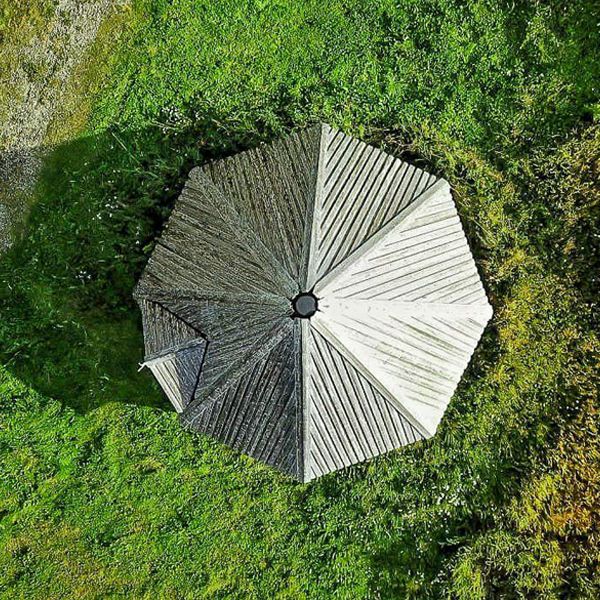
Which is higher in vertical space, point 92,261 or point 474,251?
point 92,261

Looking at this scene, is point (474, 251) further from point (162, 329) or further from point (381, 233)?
point (162, 329)

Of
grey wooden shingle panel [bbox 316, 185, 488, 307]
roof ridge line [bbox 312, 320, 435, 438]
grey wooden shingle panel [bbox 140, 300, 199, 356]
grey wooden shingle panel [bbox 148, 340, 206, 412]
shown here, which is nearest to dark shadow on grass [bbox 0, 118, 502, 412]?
grey wooden shingle panel [bbox 140, 300, 199, 356]

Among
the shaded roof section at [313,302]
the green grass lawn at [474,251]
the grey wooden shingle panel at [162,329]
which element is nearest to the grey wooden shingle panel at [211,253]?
the shaded roof section at [313,302]

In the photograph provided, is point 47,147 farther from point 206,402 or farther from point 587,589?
point 587,589

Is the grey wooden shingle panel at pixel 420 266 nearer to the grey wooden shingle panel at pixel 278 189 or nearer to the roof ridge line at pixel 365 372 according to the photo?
the roof ridge line at pixel 365 372

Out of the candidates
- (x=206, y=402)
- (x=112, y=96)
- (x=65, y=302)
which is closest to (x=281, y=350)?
(x=206, y=402)

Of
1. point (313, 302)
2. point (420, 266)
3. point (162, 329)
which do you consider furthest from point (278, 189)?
point (162, 329)
